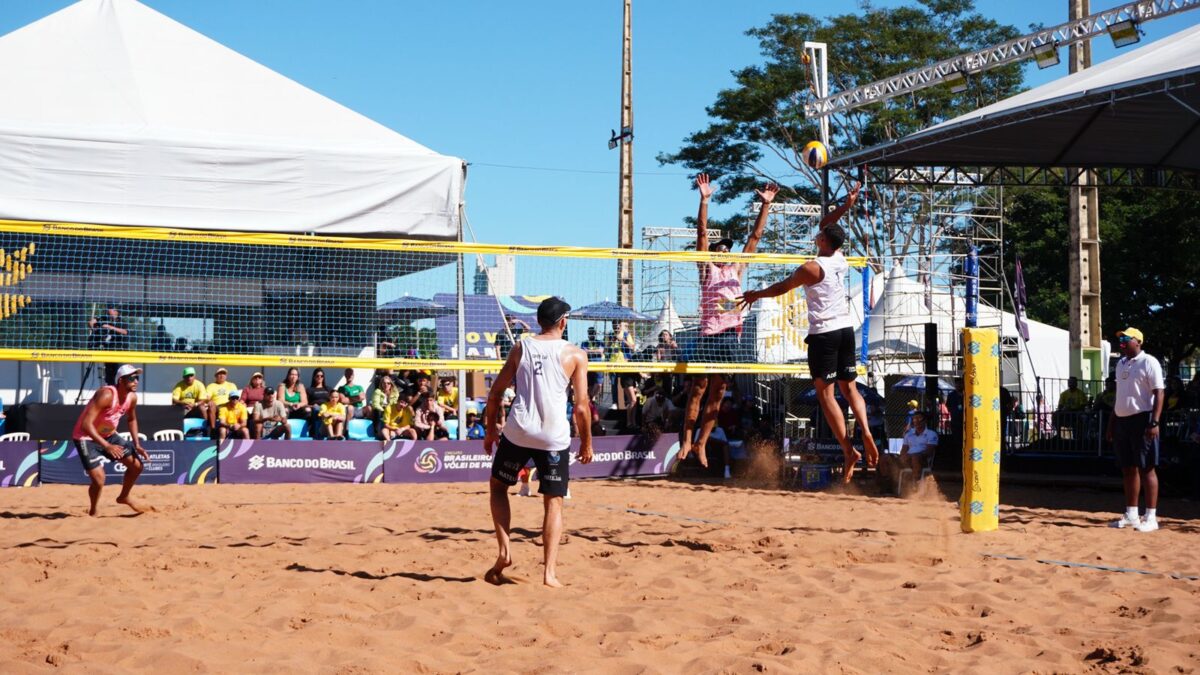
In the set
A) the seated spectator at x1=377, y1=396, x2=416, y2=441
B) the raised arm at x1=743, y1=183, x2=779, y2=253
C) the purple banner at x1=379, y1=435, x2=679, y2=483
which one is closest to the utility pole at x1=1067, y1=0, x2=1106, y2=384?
the purple banner at x1=379, y1=435, x2=679, y2=483

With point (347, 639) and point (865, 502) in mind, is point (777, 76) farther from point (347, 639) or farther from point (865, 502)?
point (347, 639)

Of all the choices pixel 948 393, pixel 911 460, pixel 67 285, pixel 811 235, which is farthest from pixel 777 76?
pixel 67 285

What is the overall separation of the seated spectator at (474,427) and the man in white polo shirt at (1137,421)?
786 cm

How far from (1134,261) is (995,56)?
49.9 ft

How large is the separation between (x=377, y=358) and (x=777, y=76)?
2018cm

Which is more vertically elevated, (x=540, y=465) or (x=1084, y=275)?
(x=1084, y=275)

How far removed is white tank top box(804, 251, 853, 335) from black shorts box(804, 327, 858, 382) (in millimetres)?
45

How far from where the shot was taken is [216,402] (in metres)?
13.8

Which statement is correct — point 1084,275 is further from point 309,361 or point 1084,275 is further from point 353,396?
point 309,361

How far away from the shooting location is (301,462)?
43.3 feet

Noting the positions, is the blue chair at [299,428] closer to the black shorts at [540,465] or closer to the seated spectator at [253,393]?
the seated spectator at [253,393]

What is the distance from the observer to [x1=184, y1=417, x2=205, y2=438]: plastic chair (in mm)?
13531

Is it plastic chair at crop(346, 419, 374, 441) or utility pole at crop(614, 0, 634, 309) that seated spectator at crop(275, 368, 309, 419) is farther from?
utility pole at crop(614, 0, 634, 309)

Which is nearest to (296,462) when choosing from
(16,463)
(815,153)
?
(16,463)
